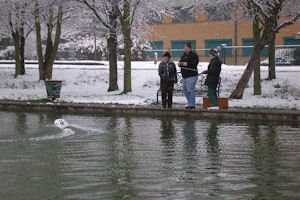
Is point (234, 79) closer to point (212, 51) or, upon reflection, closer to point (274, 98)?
point (274, 98)

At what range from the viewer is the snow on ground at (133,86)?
2150 cm

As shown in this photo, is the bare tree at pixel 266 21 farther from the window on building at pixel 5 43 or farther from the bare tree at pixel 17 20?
the window on building at pixel 5 43

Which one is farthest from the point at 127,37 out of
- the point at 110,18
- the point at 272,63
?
the point at 272,63

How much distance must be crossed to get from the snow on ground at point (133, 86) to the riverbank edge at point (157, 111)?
78.1 inches

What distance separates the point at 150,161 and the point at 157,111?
7.77 meters

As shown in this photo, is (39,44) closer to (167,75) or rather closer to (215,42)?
(167,75)

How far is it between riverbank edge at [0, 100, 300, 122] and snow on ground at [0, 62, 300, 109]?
1984 mm

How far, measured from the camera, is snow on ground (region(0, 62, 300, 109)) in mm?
21505

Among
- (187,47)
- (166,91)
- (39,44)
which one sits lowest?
(166,91)

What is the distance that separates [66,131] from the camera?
46.9 ft

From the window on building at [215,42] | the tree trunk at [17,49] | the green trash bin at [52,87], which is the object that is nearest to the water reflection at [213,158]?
the green trash bin at [52,87]


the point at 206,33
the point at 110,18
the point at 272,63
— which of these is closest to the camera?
the point at 110,18

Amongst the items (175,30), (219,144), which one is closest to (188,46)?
(219,144)

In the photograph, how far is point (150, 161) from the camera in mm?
10070
